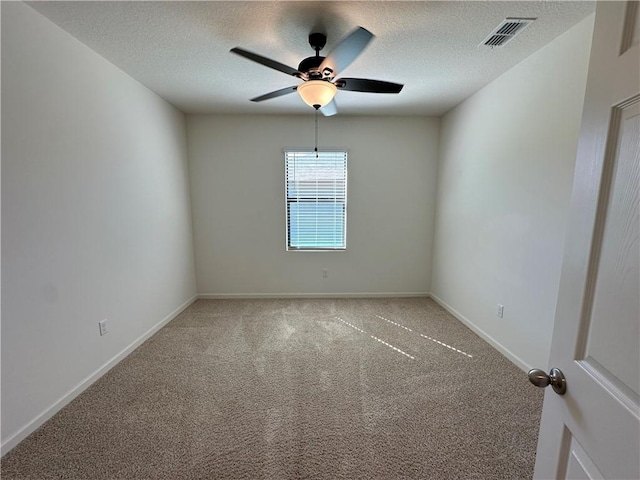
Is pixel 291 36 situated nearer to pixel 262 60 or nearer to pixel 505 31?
pixel 262 60

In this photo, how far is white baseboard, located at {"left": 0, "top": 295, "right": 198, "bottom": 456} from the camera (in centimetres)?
154

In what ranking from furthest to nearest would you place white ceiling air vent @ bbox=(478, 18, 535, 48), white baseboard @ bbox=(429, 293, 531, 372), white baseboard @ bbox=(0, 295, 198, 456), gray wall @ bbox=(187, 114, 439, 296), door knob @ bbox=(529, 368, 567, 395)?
gray wall @ bbox=(187, 114, 439, 296) → white baseboard @ bbox=(429, 293, 531, 372) → white ceiling air vent @ bbox=(478, 18, 535, 48) → white baseboard @ bbox=(0, 295, 198, 456) → door knob @ bbox=(529, 368, 567, 395)

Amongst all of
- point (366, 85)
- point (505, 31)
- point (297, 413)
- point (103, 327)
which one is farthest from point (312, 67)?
point (103, 327)

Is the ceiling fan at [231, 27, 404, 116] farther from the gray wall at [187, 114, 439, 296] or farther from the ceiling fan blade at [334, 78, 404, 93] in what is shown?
the gray wall at [187, 114, 439, 296]

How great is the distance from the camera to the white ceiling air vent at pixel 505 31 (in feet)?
5.70

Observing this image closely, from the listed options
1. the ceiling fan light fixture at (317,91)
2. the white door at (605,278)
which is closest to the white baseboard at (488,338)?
the white door at (605,278)

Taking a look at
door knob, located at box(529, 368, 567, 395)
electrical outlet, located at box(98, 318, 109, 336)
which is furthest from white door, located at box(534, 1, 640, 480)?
electrical outlet, located at box(98, 318, 109, 336)

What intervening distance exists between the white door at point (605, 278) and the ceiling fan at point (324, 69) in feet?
3.87

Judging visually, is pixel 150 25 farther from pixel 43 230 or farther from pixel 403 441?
pixel 403 441

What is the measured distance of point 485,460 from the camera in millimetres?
1456

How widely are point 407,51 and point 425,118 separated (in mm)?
1760

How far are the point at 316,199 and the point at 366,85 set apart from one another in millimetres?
1970

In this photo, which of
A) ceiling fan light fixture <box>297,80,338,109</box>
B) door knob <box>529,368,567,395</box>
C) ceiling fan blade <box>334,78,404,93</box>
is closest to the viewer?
door knob <box>529,368,567,395</box>

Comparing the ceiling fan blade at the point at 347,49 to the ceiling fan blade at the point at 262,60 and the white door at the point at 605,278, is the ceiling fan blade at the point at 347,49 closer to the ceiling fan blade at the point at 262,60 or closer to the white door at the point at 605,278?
the ceiling fan blade at the point at 262,60
